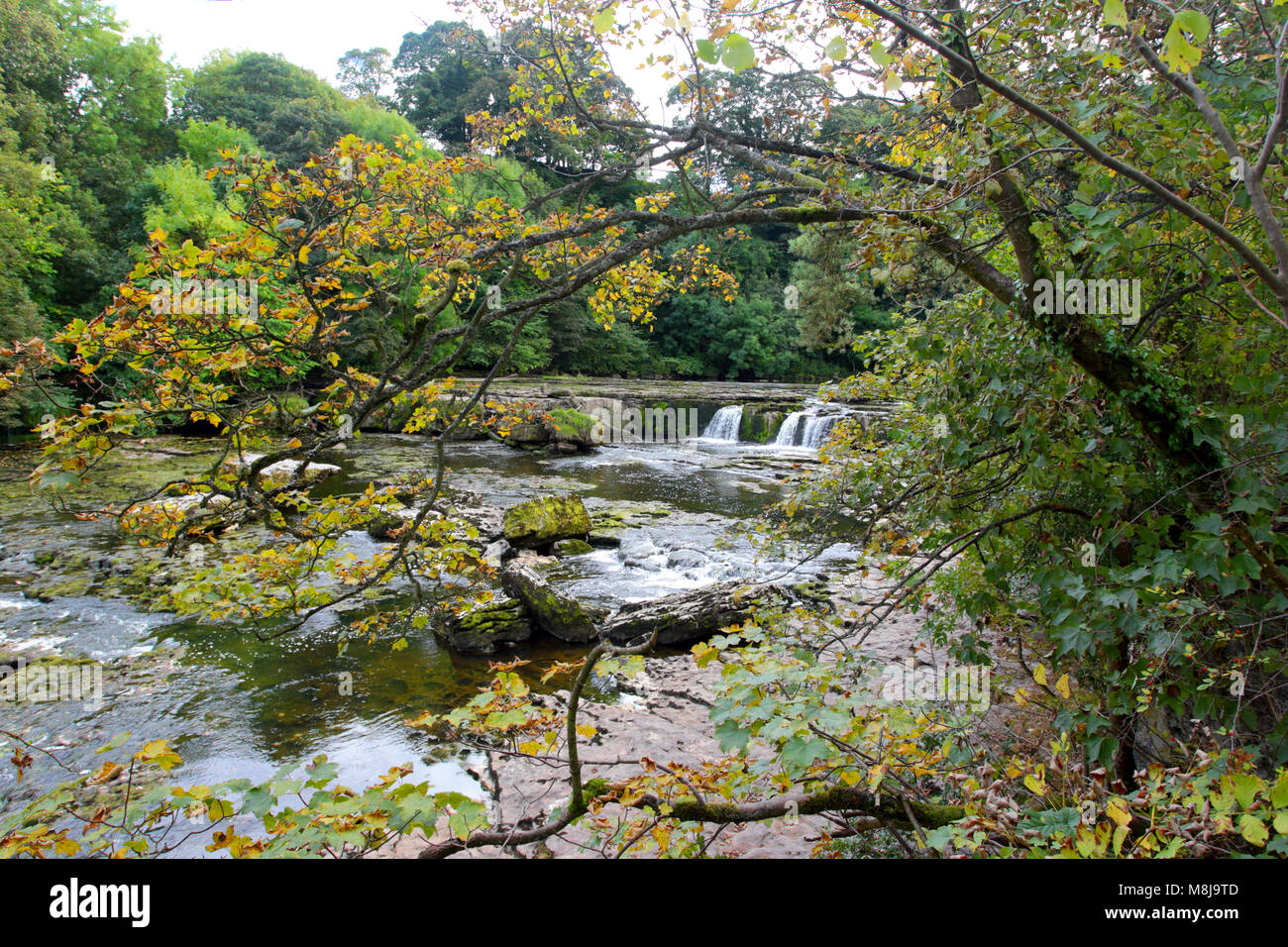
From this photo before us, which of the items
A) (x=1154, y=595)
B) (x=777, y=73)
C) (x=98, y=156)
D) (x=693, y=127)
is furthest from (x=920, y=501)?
(x=98, y=156)

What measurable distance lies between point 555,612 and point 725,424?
17.4m

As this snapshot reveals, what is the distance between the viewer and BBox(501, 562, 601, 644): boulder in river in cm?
696

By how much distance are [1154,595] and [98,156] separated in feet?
119

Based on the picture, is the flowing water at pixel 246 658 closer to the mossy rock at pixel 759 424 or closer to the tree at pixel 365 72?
the mossy rock at pixel 759 424

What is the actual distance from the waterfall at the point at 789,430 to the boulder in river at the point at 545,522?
12228mm

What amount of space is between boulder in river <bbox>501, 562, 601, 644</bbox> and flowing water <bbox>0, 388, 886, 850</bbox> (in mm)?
215

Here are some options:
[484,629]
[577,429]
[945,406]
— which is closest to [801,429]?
[577,429]

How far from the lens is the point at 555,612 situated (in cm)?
699

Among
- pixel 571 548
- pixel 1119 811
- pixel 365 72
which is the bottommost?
pixel 571 548

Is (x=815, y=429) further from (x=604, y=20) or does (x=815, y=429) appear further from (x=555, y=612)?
(x=604, y=20)

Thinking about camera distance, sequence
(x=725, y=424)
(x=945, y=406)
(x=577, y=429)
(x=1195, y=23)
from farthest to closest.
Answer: (x=725, y=424), (x=577, y=429), (x=945, y=406), (x=1195, y=23)

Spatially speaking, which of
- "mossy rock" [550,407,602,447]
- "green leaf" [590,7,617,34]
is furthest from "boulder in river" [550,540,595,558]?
"mossy rock" [550,407,602,447]

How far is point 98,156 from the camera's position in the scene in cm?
2581
